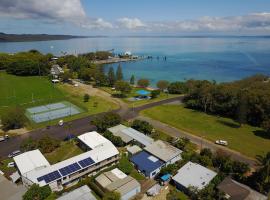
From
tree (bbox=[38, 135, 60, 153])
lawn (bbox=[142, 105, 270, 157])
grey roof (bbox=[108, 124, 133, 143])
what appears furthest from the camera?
lawn (bbox=[142, 105, 270, 157])

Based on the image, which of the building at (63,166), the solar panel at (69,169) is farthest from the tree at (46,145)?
the solar panel at (69,169)

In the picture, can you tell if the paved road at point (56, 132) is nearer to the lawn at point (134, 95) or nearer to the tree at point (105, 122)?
the tree at point (105, 122)

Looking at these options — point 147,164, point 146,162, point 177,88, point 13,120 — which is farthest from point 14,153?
point 177,88

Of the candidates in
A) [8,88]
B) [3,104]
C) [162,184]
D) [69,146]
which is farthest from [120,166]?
[8,88]

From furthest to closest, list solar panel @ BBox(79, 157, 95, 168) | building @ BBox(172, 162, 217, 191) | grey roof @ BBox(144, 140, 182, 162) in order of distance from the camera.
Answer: grey roof @ BBox(144, 140, 182, 162) < solar panel @ BBox(79, 157, 95, 168) < building @ BBox(172, 162, 217, 191)

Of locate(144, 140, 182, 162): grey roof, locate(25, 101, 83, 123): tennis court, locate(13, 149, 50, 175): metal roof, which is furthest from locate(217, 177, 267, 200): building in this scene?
locate(25, 101, 83, 123): tennis court

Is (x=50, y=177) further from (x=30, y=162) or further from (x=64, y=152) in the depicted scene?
(x=64, y=152)

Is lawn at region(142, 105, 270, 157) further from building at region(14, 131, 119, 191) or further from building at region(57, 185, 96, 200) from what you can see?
building at region(57, 185, 96, 200)
